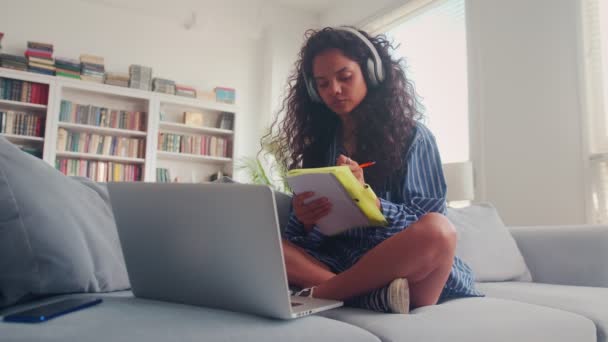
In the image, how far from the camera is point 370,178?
1282mm

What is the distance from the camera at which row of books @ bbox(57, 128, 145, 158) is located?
13.7 feet

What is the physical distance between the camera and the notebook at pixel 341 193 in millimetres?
968

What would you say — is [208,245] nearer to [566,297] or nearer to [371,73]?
[371,73]

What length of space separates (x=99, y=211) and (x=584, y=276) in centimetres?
160

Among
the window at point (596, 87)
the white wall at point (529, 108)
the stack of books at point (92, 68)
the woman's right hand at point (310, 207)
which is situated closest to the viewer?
the woman's right hand at point (310, 207)

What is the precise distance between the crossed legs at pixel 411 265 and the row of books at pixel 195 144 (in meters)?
3.79

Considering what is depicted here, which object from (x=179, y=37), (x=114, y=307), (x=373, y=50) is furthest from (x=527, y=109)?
(x=179, y=37)

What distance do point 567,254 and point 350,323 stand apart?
1.21m

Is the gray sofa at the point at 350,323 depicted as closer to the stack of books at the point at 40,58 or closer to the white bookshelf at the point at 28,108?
the white bookshelf at the point at 28,108

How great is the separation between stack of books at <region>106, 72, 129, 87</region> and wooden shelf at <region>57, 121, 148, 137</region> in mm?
417

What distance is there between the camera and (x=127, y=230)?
960 mm

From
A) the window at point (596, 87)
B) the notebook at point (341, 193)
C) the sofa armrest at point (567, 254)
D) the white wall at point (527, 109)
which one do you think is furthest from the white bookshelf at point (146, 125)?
the notebook at point (341, 193)

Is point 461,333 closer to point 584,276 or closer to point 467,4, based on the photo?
point 584,276

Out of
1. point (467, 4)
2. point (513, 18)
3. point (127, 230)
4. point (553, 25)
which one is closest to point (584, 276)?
point (127, 230)
